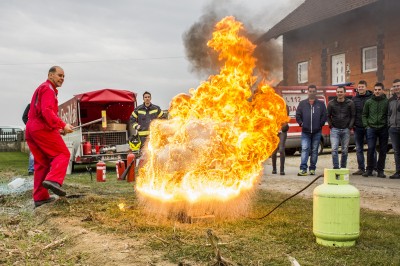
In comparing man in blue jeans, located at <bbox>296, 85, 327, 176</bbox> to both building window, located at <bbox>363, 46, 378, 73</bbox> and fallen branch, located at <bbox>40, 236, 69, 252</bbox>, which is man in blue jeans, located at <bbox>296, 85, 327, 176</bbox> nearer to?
fallen branch, located at <bbox>40, 236, 69, 252</bbox>

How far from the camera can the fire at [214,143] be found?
6.34m

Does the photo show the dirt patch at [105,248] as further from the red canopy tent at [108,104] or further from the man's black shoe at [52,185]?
the red canopy tent at [108,104]

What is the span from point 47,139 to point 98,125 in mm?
9617

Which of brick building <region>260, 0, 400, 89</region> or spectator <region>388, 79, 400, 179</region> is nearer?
spectator <region>388, 79, 400, 179</region>

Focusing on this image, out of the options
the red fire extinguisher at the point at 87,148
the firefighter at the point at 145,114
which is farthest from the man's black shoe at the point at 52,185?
the red fire extinguisher at the point at 87,148

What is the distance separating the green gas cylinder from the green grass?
132 mm

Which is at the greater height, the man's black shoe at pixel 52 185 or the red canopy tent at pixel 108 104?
the red canopy tent at pixel 108 104

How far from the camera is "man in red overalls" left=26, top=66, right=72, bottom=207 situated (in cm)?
778

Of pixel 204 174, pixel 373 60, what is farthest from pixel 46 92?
pixel 373 60

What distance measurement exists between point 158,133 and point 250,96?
4.69 feet

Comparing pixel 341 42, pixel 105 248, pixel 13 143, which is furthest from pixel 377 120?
pixel 13 143

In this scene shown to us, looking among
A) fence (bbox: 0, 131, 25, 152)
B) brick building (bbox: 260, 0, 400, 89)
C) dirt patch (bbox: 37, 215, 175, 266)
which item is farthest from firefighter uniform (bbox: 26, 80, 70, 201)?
fence (bbox: 0, 131, 25, 152)

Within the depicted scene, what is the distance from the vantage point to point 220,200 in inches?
250

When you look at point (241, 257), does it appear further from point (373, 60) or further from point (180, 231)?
point (373, 60)
